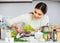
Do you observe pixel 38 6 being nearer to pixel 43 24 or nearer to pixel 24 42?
pixel 43 24

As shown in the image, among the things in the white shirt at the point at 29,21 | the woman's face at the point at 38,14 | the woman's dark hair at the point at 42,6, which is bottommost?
the white shirt at the point at 29,21

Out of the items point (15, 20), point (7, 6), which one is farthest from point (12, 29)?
point (7, 6)

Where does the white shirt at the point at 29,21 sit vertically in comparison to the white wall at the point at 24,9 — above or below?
below

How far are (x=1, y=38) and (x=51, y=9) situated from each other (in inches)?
31.1

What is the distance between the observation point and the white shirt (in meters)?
2.52

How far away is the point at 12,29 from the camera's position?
8.33 ft

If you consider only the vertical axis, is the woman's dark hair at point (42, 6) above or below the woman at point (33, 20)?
above

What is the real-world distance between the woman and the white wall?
0.19 feet

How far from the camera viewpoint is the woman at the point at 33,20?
2.51 m

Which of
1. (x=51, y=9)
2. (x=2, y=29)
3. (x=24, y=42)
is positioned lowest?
(x=24, y=42)

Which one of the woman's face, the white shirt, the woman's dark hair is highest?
the woman's dark hair

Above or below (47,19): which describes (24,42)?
below

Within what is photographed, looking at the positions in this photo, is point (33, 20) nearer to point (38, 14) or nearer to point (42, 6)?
point (38, 14)

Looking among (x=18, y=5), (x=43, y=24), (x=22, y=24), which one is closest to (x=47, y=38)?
(x=43, y=24)
